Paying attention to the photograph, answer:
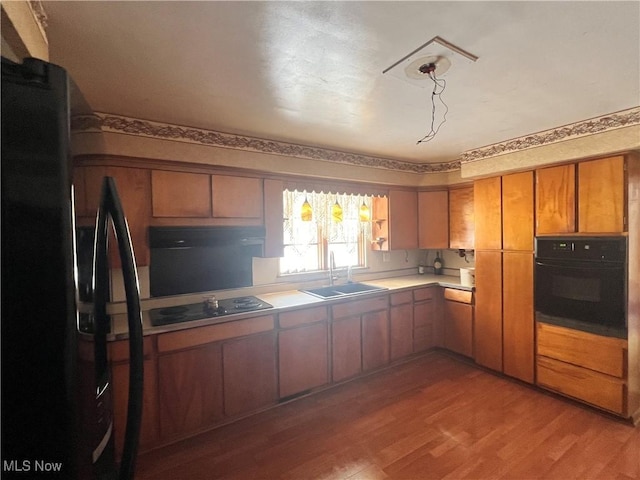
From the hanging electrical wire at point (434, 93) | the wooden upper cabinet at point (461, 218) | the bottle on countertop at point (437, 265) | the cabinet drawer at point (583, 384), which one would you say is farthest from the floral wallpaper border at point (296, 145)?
the cabinet drawer at point (583, 384)

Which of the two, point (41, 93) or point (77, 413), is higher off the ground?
point (41, 93)

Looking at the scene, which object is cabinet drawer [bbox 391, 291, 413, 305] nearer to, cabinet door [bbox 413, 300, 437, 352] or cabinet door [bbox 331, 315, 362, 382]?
cabinet door [bbox 413, 300, 437, 352]

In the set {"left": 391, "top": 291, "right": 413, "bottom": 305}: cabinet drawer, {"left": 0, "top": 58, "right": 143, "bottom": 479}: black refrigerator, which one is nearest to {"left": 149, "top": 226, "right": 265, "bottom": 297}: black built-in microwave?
{"left": 391, "top": 291, "right": 413, "bottom": 305}: cabinet drawer

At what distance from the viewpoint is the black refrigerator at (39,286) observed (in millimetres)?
510

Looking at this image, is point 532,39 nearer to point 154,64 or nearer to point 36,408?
point 154,64

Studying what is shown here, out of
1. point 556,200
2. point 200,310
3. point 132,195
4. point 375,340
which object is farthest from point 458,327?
point 132,195

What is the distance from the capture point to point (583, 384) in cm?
258

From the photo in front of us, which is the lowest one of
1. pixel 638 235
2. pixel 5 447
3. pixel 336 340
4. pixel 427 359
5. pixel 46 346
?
pixel 427 359

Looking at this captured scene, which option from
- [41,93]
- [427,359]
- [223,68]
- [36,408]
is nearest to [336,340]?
[427,359]

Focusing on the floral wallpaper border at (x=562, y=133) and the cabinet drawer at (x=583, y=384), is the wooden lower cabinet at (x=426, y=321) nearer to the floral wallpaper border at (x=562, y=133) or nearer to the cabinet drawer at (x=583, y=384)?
the cabinet drawer at (x=583, y=384)

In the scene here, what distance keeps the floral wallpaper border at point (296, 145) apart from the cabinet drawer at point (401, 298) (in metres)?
1.53

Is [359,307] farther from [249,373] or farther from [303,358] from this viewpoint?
[249,373]

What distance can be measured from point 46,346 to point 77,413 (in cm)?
15

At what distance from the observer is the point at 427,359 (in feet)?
12.0
